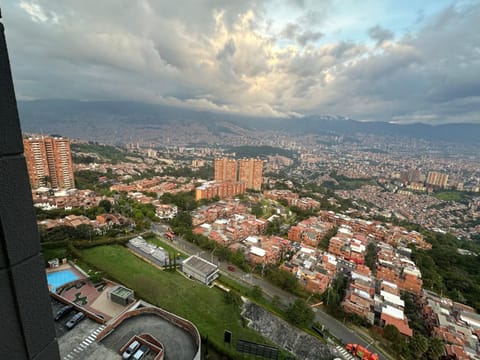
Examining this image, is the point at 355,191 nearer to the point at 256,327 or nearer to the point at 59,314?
the point at 256,327

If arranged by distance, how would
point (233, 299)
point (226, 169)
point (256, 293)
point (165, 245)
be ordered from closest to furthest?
point (233, 299) → point (256, 293) → point (165, 245) → point (226, 169)

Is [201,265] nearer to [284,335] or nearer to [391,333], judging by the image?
[284,335]

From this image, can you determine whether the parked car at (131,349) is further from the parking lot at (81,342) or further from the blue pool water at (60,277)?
the blue pool water at (60,277)

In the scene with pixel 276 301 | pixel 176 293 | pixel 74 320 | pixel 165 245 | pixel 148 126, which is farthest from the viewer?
pixel 148 126

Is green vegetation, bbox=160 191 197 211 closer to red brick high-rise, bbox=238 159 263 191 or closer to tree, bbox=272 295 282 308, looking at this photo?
red brick high-rise, bbox=238 159 263 191

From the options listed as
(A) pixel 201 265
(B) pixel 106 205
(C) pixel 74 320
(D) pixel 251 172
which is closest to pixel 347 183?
(D) pixel 251 172

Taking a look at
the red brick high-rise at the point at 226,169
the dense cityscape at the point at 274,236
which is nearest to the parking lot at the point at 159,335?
the dense cityscape at the point at 274,236

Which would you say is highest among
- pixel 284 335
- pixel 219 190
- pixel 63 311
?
pixel 63 311
